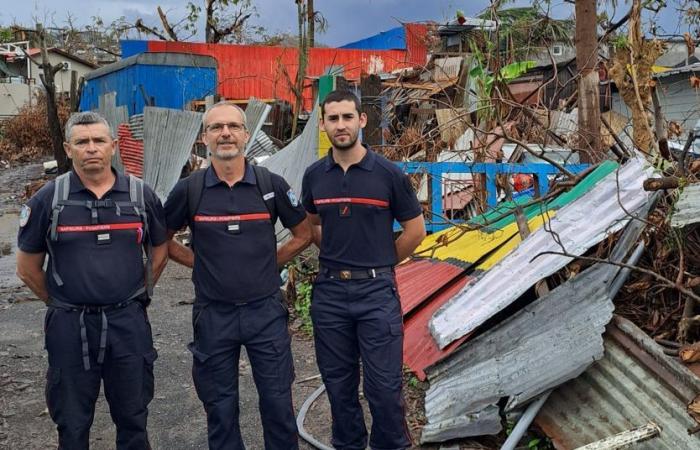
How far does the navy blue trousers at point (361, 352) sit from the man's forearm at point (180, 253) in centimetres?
72

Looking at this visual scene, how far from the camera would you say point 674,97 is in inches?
623

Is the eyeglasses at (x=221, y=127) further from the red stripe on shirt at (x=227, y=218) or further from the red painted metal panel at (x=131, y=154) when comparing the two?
the red painted metal panel at (x=131, y=154)

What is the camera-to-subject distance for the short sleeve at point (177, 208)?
3.46 metres

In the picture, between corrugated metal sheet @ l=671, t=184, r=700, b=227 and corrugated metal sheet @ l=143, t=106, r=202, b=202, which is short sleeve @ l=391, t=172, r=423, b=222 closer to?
corrugated metal sheet @ l=671, t=184, r=700, b=227

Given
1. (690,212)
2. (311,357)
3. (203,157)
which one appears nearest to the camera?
(690,212)

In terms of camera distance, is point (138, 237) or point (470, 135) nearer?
point (138, 237)

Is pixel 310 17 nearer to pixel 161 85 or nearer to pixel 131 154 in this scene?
pixel 161 85

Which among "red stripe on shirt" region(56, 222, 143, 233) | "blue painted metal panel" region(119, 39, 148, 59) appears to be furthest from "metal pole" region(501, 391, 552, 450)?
"blue painted metal panel" region(119, 39, 148, 59)

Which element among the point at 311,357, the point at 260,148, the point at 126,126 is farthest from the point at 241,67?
the point at 311,357

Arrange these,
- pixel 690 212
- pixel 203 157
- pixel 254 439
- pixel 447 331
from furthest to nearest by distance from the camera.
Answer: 1. pixel 203 157
2. pixel 447 331
3. pixel 254 439
4. pixel 690 212

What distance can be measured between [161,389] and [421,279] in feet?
7.51

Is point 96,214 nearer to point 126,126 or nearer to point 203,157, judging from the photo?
point 203,157

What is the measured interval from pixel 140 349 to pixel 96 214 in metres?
0.70

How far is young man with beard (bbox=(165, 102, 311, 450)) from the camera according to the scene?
→ 3.35 metres
